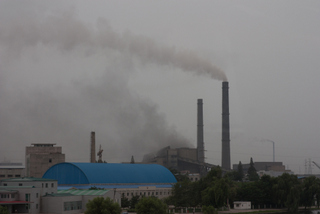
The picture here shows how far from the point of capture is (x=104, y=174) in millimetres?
95625

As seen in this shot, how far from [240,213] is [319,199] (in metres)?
23.6

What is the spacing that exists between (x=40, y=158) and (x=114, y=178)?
28689 millimetres

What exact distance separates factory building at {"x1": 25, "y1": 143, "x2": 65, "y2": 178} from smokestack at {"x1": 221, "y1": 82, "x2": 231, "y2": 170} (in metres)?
47.8

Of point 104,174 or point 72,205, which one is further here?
point 104,174

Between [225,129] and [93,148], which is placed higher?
[225,129]

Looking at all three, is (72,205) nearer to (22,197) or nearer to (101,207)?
(22,197)

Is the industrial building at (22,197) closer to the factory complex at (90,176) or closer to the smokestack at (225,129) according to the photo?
the factory complex at (90,176)

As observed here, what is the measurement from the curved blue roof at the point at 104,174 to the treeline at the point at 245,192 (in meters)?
15.3

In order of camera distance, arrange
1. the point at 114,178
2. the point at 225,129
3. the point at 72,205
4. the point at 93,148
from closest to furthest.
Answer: the point at 72,205, the point at 114,178, the point at 93,148, the point at 225,129

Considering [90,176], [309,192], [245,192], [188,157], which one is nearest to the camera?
[309,192]

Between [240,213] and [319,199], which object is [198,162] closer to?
[319,199]

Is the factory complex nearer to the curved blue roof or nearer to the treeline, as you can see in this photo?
the curved blue roof

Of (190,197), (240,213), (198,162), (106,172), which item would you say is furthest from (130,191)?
(198,162)

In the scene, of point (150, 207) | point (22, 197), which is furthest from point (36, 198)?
point (150, 207)
